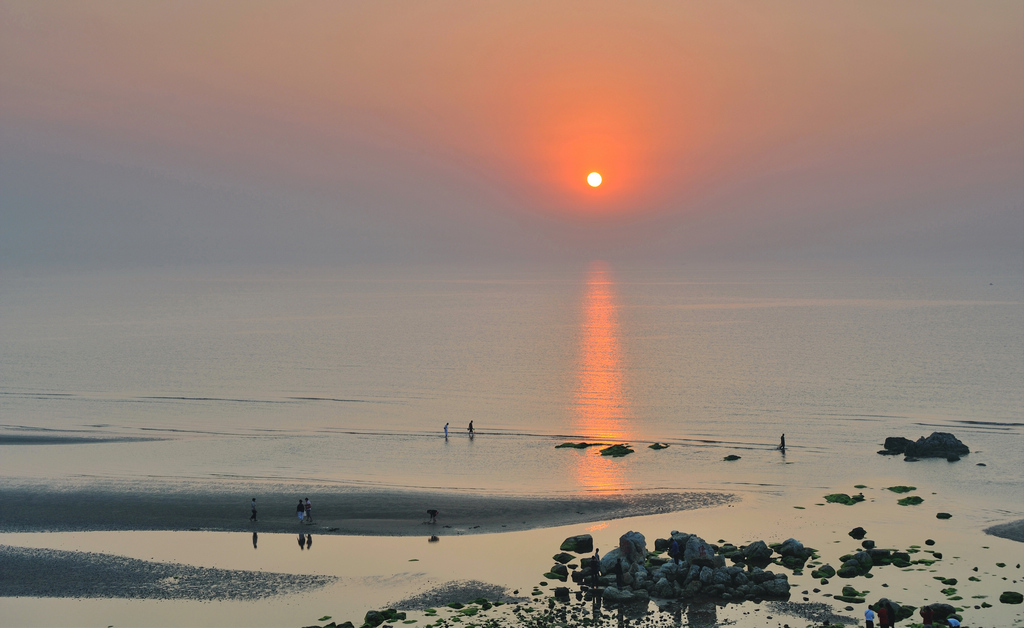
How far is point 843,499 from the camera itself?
155ft

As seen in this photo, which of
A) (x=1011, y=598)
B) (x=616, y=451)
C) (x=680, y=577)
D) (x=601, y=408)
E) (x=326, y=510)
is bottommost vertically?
(x=1011, y=598)

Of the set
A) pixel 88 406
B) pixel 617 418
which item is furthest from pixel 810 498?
pixel 88 406

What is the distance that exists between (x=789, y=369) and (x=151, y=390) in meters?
76.9

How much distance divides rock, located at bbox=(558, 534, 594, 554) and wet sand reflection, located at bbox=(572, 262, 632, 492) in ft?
38.1

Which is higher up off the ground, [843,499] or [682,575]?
[843,499]

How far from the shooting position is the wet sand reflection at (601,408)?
5469 centimetres

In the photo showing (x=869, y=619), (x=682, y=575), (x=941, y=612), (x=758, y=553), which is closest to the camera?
(x=869, y=619)

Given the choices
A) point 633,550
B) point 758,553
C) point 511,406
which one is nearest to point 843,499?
point 758,553

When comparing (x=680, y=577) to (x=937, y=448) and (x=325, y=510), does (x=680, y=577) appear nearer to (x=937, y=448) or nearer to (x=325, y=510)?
(x=325, y=510)

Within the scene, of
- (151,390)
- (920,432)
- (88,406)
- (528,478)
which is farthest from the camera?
(151,390)

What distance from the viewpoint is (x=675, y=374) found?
344 ft

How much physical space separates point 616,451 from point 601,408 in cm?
2127

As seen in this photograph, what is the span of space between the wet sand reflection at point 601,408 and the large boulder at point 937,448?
20.5 m

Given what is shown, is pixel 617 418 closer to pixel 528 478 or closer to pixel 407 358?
pixel 528 478
